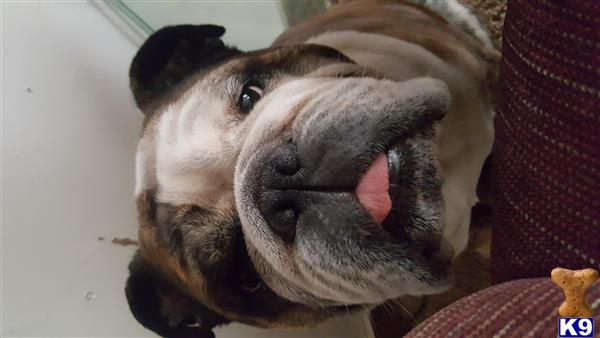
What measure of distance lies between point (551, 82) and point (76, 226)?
56.7 inches

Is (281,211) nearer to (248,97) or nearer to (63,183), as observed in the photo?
(248,97)

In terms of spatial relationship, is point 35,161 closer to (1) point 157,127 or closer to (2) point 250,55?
(1) point 157,127

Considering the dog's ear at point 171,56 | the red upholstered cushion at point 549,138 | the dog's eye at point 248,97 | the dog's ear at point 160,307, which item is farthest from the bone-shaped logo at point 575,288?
the dog's ear at point 171,56

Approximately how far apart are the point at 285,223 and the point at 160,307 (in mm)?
692

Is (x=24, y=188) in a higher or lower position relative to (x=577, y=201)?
lower

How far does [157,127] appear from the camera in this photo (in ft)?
4.43

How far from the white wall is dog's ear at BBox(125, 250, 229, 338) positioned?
0.69 feet

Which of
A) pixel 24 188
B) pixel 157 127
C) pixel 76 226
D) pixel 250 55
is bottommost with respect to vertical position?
pixel 76 226

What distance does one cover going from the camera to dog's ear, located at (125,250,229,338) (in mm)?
1435

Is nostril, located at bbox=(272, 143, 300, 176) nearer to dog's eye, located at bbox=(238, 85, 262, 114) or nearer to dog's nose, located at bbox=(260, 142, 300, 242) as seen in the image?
dog's nose, located at bbox=(260, 142, 300, 242)

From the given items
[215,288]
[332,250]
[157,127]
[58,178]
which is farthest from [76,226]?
[332,250]

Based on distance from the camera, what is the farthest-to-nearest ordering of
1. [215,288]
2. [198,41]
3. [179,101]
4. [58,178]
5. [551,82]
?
[58,178] < [198,41] < [179,101] < [215,288] < [551,82]

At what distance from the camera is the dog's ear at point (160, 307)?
1.43 meters

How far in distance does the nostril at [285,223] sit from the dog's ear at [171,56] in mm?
795
